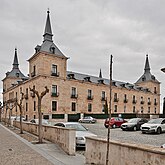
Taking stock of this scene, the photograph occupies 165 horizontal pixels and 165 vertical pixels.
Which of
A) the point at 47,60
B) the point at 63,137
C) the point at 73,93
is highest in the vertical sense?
the point at 47,60

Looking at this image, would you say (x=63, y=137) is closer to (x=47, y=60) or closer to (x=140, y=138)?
(x=140, y=138)

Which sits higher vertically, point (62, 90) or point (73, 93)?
point (62, 90)

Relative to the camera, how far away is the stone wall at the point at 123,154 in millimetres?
Answer: 4905

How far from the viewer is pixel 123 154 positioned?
596cm

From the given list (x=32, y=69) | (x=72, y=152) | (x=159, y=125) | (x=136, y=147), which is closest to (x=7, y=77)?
(x=32, y=69)

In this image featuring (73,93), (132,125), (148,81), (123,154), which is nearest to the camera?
(123,154)

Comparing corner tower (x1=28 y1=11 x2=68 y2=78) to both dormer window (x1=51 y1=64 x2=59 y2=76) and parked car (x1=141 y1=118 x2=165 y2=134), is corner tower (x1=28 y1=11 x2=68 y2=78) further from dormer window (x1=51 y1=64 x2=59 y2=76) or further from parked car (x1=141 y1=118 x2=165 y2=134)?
parked car (x1=141 y1=118 x2=165 y2=134)

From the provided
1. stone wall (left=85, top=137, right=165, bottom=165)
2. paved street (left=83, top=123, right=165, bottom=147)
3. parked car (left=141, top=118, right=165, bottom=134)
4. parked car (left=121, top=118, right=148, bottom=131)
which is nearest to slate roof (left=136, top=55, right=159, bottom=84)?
parked car (left=121, top=118, right=148, bottom=131)

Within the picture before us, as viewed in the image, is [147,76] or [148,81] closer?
[148,81]

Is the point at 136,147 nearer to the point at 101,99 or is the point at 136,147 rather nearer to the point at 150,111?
the point at 101,99

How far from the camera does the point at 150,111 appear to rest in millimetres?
74938

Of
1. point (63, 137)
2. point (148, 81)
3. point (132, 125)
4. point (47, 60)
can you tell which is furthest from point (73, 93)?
point (63, 137)

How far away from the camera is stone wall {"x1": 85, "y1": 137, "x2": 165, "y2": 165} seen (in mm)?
4905

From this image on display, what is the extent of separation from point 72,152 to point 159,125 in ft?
42.3
